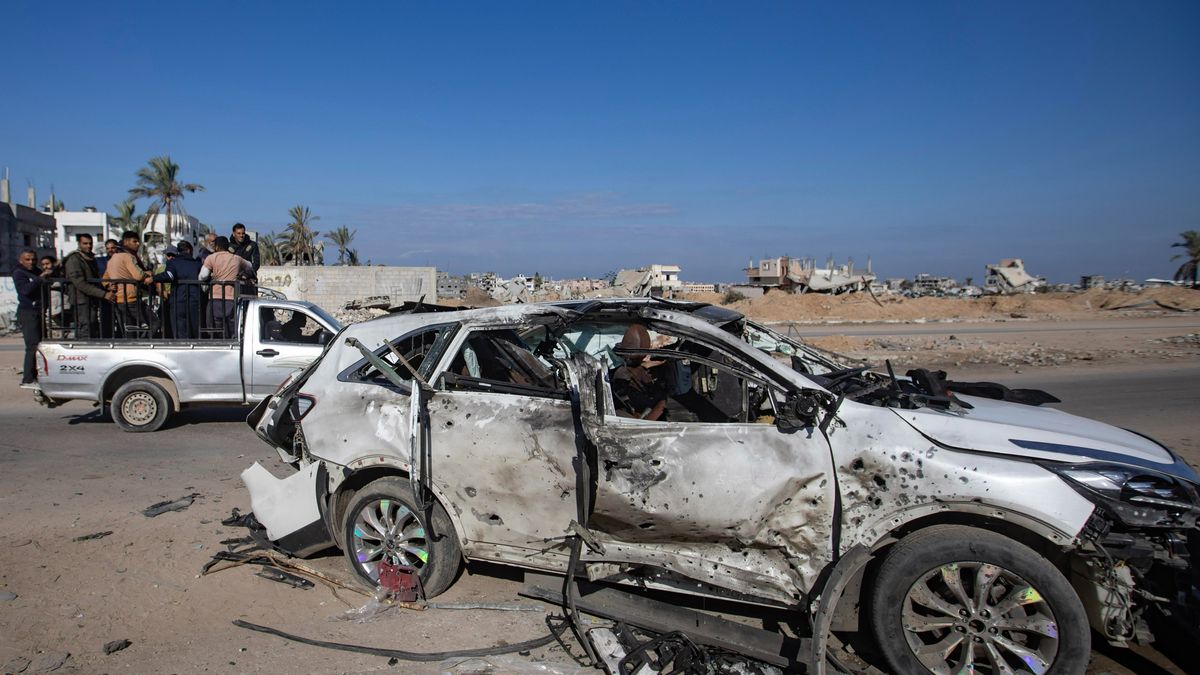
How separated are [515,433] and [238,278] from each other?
7.93 metres

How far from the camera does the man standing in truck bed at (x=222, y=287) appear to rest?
9.62 metres

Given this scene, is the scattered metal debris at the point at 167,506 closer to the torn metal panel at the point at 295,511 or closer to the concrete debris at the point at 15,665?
the torn metal panel at the point at 295,511

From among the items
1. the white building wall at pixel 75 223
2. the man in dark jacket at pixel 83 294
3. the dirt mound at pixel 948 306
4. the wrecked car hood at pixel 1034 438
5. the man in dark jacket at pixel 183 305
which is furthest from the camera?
the white building wall at pixel 75 223

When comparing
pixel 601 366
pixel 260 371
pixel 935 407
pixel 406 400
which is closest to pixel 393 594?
pixel 406 400

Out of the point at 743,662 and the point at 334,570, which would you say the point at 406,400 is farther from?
the point at 743,662

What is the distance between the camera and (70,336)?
9.77 meters

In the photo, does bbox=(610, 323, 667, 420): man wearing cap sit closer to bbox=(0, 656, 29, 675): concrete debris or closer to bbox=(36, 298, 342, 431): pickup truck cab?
bbox=(0, 656, 29, 675): concrete debris

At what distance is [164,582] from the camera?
4.61 meters

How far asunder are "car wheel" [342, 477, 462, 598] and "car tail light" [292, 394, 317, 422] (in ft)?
2.10

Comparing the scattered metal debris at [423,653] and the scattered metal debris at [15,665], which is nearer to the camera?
the scattered metal debris at [15,665]

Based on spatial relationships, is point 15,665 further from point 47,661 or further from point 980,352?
point 980,352

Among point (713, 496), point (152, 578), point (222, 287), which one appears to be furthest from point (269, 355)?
point (713, 496)

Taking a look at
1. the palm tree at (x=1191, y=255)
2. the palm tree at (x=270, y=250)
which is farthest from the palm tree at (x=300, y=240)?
the palm tree at (x=1191, y=255)

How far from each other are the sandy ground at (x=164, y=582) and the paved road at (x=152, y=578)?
0.01 meters
